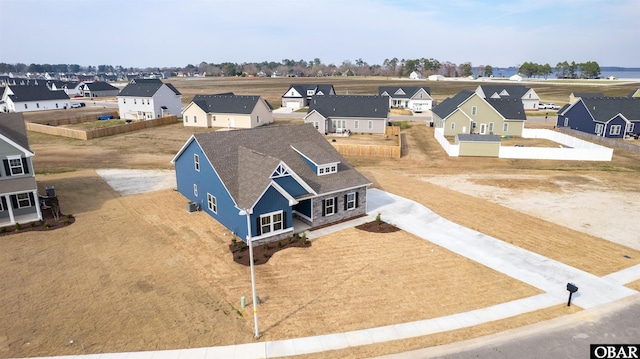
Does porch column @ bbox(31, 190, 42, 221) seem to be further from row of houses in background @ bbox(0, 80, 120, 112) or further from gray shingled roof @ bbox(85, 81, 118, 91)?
gray shingled roof @ bbox(85, 81, 118, 91)

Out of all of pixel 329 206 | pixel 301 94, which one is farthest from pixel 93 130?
pixel 301 94

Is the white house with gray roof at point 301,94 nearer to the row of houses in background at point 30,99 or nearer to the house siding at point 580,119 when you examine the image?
the house siding at point 580,119

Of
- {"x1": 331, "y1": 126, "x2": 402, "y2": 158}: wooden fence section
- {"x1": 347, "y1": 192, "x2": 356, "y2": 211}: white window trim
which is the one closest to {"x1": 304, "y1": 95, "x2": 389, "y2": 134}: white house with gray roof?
{"x1": 331, "y1": 126, "x2": 402, "y2": 158}: wooden fence section

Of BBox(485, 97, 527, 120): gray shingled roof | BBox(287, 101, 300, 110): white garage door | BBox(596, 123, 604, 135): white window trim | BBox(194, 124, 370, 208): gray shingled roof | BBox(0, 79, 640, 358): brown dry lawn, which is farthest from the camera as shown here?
BBox(287, 101, 300, 110): white garage door

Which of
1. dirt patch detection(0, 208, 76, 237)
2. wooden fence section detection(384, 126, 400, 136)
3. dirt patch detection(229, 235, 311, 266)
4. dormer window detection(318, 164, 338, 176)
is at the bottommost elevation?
dirt patch detection(229, 235, 311, 266)

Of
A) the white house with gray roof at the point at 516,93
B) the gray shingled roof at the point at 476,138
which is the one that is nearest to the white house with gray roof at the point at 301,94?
the white house with gray roof at the point at 516,93

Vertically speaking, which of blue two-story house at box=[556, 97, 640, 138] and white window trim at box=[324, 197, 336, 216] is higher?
blue two-story house at box=[556, 97, 640, 138]

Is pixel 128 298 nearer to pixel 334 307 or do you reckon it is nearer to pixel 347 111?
pixel 334 307
